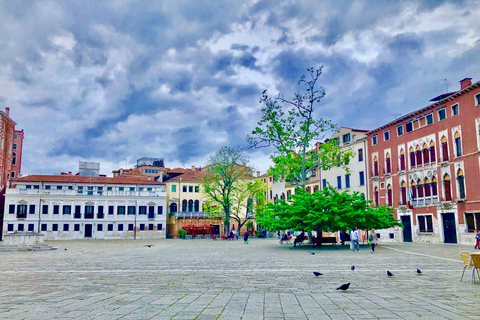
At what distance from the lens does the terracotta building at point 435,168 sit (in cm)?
3275

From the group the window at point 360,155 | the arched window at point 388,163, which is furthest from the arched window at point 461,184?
the window at point 360,155


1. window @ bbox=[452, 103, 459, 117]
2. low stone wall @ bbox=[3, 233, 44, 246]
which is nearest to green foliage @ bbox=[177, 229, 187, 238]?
low stone wall @ bbox=[3, 233, 44, 246]

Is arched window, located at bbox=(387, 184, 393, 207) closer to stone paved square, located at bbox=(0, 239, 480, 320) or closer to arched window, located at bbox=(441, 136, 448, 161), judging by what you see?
arched window, located at bbox=(441, 136, 448, 161)

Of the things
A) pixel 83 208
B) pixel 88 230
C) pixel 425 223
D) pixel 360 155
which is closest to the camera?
pixel 425 223

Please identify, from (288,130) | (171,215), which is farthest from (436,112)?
(171,215)

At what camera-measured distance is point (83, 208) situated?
58812 mm

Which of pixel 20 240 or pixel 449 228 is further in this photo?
pixel 449 228

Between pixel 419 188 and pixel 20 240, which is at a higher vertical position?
pixel 419 188

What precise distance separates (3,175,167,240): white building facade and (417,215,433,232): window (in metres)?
37.8

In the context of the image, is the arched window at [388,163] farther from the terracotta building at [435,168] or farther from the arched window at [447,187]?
the arched window at [447,187]

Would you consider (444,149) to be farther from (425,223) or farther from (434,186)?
(425,223)

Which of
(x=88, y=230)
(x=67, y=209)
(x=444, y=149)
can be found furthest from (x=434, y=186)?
(x=67, y=209)

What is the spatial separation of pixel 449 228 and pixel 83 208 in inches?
1909

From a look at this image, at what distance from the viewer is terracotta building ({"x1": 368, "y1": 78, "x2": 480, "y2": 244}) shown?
107 ft
